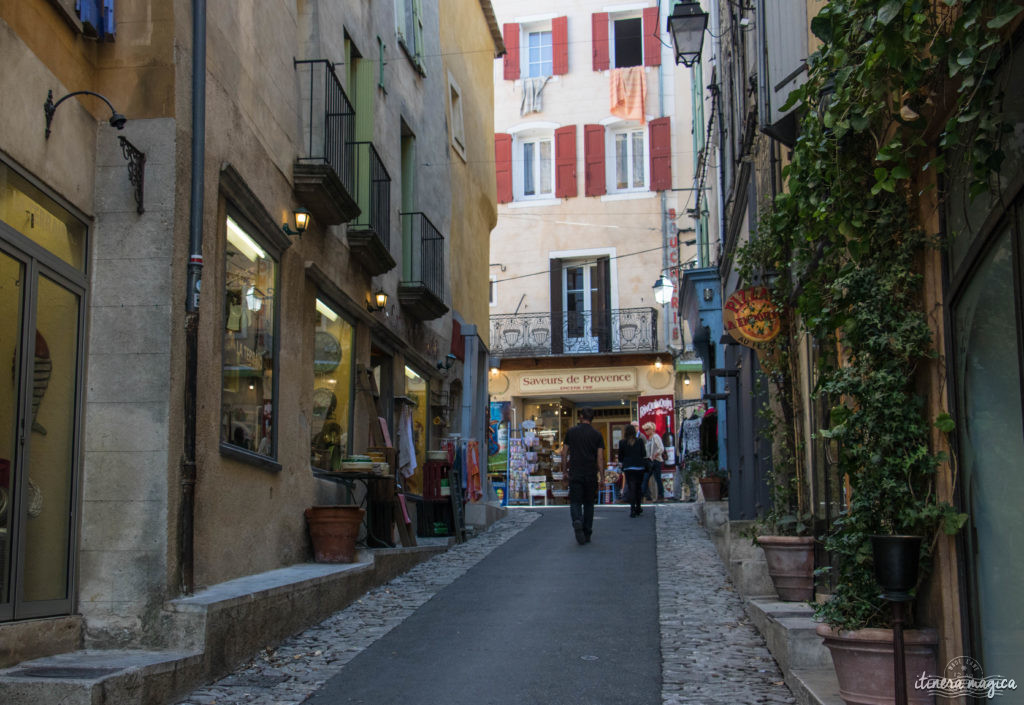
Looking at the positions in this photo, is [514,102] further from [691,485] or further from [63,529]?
[63,529]

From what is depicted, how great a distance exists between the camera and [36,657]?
21.0ft

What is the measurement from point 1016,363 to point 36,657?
17.6ft

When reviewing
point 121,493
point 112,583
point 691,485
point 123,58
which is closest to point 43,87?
point 123,58

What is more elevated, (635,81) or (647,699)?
(635,81)

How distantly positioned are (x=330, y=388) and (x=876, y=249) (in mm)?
7674

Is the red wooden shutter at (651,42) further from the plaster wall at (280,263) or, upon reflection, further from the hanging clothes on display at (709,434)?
the plaster wall at (280,263)

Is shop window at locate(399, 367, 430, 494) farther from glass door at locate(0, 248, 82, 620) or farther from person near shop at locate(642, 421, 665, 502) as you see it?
glass door at locate(0, 248, 82, 620)

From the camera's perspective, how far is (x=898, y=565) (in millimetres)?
4809

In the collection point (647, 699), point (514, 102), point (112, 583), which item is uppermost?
point (514, 102)

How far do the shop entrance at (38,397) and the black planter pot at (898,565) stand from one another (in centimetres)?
467

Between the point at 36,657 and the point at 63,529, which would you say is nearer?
the point at 36,657

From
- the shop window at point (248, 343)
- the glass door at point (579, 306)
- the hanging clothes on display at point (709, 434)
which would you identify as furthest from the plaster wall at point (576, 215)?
the shop window at point (248, 343)

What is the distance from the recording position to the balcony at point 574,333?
94.4ft

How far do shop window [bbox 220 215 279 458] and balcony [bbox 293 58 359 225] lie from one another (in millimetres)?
1010
